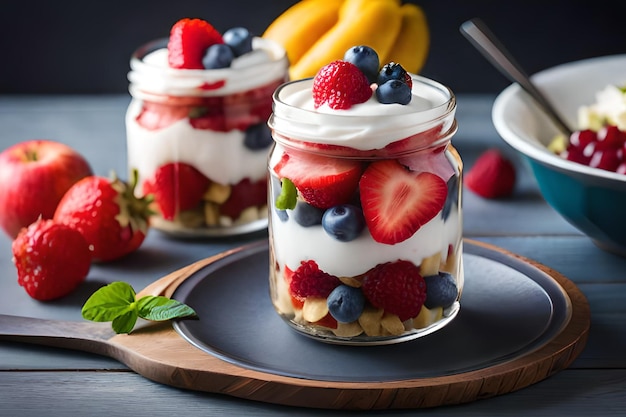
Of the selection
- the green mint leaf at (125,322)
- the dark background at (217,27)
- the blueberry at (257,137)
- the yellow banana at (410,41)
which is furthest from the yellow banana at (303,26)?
the green mint leaf at (125,322)

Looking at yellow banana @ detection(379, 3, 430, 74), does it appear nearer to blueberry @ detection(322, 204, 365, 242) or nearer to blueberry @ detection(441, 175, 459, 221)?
blueberry @ detection(441, 175, 459, 221)

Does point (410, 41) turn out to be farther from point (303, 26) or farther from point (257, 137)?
point (257, 137)

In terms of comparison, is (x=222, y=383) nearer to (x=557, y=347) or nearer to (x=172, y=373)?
(x=172, y=373)

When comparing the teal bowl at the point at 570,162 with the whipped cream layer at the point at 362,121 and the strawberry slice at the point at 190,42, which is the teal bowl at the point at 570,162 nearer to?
the whipped cream layer at the point at 362,121

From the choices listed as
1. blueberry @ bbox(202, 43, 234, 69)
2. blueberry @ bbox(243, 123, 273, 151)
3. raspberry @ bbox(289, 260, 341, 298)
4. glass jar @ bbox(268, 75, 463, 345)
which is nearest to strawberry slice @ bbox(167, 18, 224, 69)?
blueberry @ bbox(202, 43, 234, 69)

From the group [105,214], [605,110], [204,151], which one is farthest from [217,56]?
[605,110]

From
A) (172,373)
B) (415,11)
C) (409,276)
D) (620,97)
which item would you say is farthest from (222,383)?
(415,11)
